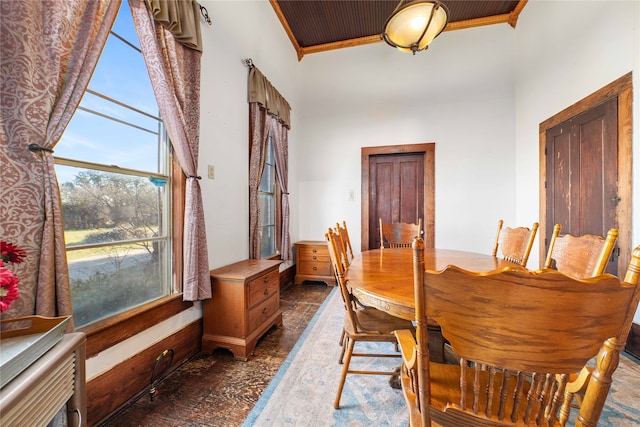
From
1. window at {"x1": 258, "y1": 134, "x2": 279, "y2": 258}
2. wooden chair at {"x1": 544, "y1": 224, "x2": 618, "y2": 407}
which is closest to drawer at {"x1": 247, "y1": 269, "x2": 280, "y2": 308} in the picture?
window at {"x1": 258, "y1": 134, "x2": 279, "y2": 258}

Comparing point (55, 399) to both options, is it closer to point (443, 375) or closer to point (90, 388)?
point (90, 388)

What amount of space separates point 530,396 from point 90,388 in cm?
184

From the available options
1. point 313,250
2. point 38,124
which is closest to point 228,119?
point 38,124

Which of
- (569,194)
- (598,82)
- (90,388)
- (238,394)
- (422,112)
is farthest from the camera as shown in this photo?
(422,112)

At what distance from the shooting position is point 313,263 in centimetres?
375

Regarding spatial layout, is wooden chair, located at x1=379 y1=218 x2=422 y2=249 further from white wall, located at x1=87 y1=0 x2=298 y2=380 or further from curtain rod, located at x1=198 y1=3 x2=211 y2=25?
curtain rod, located at x1=198 y1=3 x2=211 y2=25

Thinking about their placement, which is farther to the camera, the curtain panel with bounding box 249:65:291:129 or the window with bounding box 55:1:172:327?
the curtain panel with bounding box 249:65:291:129

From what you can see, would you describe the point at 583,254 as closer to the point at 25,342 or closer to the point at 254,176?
the point at 25,342

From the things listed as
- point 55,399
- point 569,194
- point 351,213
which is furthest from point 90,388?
point 569,194

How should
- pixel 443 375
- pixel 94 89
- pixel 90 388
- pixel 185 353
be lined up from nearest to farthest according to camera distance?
1. pixel 443 375
2. pixel 90 388
3. pixel 94 89
4. pixel 185 353

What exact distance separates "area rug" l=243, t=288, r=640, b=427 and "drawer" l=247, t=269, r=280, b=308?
497 millimetres

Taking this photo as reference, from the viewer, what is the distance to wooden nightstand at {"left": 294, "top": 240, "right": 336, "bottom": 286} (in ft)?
12.1

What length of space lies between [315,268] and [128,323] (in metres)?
2.55

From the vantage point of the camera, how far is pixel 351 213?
4016 millimetres
